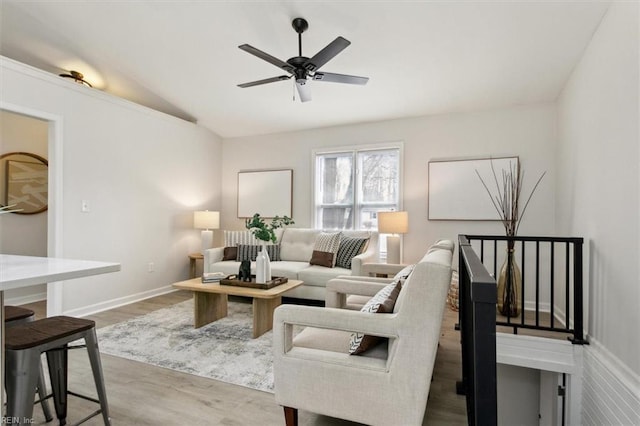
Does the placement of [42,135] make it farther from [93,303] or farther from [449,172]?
[449,172]

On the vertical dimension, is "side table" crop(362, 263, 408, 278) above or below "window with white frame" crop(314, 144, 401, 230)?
below

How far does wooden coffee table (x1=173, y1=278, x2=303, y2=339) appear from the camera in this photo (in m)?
2.95

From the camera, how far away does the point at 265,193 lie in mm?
5352

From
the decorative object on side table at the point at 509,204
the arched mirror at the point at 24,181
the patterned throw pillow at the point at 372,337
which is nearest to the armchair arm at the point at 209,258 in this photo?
the arched mirror at the point at 24,181

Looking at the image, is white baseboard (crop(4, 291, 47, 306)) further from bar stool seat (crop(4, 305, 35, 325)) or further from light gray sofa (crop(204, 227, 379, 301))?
bar stool seat (crop(4, 305, 35, 325))

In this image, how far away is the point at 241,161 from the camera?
5.60 meters

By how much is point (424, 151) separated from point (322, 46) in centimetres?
205

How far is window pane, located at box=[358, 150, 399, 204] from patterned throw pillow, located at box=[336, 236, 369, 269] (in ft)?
2.63

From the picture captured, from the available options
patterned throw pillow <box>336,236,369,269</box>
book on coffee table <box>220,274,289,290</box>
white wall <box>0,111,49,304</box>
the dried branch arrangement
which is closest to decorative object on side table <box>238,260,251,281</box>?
book on coffee table <box>220,274,289,290</box>

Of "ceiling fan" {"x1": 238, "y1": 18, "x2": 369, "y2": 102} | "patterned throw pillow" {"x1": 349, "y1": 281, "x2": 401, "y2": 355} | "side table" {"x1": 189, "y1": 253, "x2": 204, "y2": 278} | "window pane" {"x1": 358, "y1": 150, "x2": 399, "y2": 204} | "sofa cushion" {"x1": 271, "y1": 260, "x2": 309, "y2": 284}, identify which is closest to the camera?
"patterned throw pillow" {"x1": 349, "y1": 281, "x2": 401, "y2": 355}

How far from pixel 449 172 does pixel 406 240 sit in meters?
1.07

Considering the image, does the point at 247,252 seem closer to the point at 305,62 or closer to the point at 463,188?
the point at 305,62

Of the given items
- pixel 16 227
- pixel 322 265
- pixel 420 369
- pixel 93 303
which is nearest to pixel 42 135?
pixel 16 227

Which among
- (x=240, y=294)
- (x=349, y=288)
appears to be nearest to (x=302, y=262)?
(x=240, y=294)
